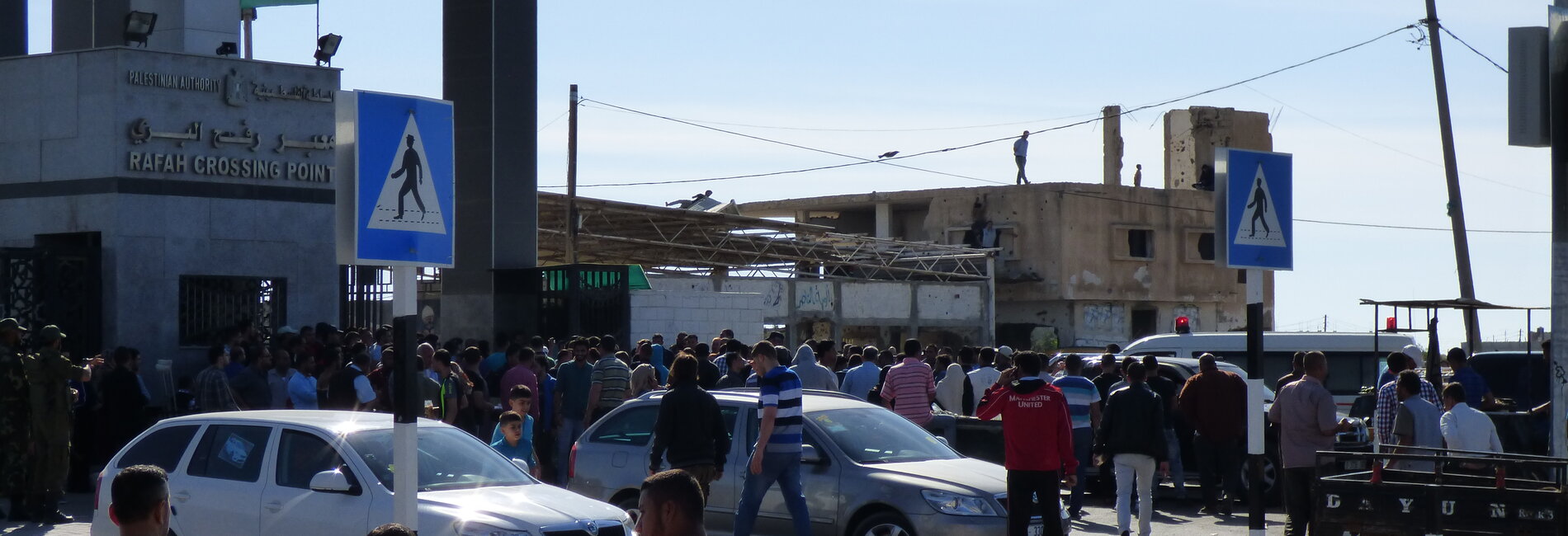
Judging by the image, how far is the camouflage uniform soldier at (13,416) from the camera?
12.7 meters

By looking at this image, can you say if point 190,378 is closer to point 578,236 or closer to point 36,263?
point 36,263

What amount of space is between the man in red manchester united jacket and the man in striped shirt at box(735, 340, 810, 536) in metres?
1.51

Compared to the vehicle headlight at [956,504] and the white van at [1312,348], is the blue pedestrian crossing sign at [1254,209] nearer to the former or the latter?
the vehicle headlight at [956,504]

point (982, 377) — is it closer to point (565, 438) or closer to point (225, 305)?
point (565, 438)

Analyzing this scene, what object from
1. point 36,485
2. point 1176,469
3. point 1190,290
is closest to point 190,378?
point 36,485

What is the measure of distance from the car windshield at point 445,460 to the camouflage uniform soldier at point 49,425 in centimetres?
503

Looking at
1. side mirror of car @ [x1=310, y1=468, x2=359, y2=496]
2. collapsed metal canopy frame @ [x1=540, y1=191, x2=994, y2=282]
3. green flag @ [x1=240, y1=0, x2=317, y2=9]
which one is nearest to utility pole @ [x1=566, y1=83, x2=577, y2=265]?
collapsed metal canopy frame @ [x1=540, y1=191, x2=994, y2=282]

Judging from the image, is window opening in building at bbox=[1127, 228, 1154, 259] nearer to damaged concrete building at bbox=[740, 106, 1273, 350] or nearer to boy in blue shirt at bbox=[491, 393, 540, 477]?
Result: damaged concrete building at bbox=[740, 106, 1273, 350]

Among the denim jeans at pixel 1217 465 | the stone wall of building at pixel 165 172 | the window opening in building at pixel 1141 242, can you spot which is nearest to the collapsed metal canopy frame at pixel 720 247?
the window opening in building at pixel 1141 242

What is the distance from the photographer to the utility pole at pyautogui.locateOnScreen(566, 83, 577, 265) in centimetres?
3294

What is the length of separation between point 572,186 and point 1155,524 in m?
20.6

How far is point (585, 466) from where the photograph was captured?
11.8 metres

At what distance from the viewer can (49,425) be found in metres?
13.0

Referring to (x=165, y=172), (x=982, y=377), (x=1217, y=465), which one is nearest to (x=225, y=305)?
(x=165, y=172)
